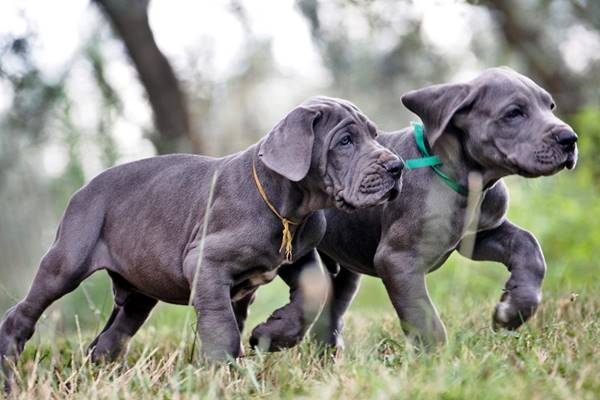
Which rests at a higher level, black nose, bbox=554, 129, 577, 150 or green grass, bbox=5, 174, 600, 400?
black nose, bbox=554, 129, 577, 150

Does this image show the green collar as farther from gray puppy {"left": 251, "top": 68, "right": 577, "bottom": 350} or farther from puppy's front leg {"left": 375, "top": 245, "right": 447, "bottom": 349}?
puppy's front leg {"left": 375, "top": 245, "right": 447, "bottom": 349}

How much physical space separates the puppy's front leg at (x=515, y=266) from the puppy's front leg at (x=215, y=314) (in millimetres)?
1466

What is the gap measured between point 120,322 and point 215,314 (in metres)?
1.47

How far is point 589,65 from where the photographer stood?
13.3 m

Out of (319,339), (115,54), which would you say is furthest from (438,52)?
(319,339)

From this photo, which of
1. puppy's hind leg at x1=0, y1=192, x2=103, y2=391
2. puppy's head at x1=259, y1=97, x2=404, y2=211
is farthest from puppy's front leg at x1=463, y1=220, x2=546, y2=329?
puppy's hind leg at x1=0, y1=192, x2=103, y2=391

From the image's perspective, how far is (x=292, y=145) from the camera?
4715 mm

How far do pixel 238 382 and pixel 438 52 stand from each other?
10.2 metres

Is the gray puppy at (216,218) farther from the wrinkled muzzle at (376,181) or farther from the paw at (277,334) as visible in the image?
the paw at (277,334)

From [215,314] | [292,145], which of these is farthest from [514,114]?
[215,314]

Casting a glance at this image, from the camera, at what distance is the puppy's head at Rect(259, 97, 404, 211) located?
4.59 m

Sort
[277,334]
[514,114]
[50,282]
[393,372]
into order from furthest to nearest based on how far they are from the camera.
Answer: [50,282], [514,114], [277,334], [393,372]

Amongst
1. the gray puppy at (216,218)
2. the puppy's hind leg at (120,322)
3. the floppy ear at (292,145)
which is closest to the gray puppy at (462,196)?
the gray puppy at (216,218)

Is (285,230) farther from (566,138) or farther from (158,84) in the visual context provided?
(158,84)
